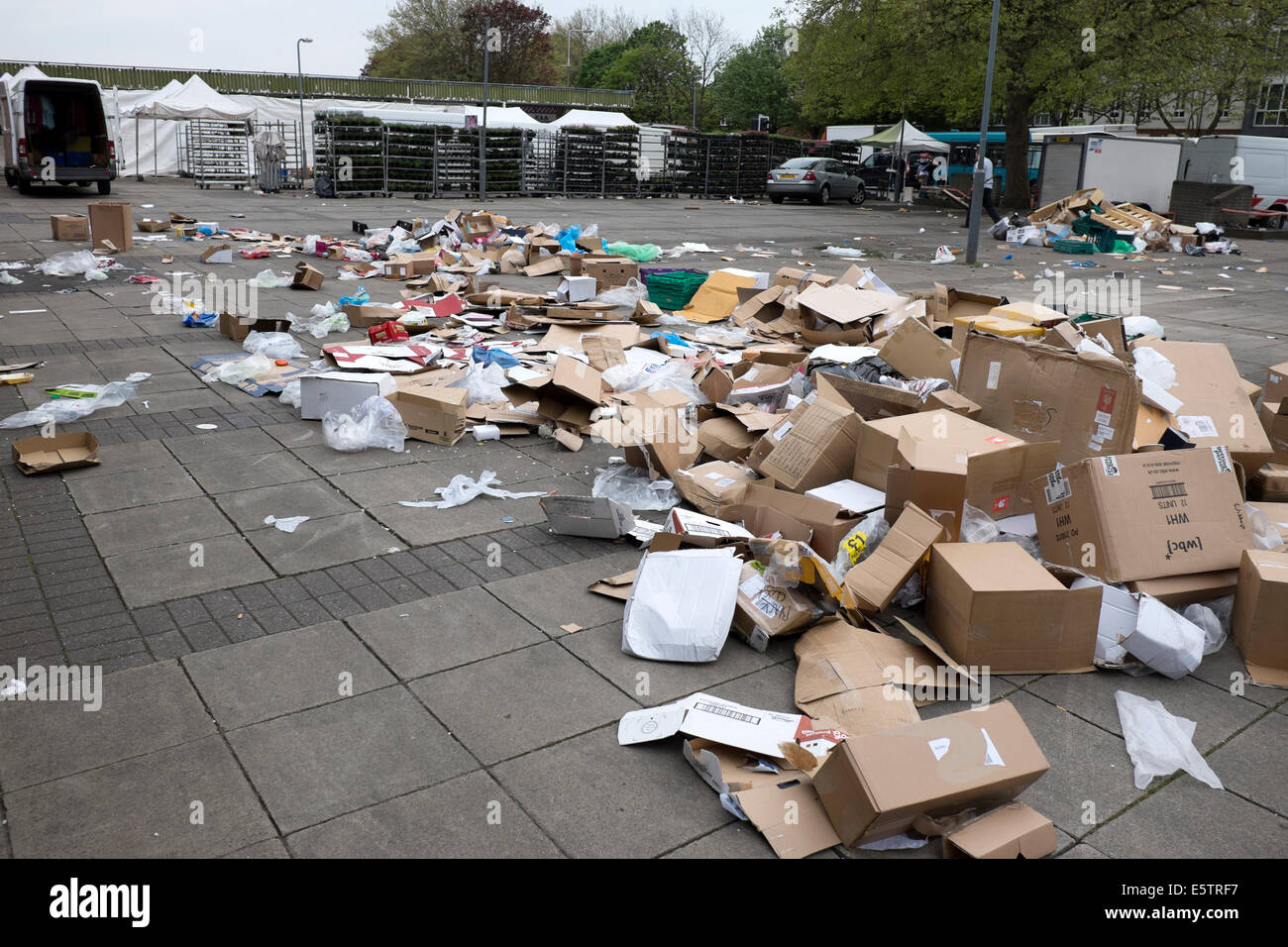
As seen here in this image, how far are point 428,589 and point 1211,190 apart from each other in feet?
82.8

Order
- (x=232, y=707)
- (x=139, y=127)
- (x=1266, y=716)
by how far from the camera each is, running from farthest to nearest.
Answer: (x=139, y=127) < (x=1266, y=716) < (x=232, y=707)

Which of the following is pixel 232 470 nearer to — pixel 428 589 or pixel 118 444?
pixel 118 444

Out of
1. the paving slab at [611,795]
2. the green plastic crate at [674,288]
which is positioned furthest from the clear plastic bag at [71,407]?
the green plastic crate at [674,288]

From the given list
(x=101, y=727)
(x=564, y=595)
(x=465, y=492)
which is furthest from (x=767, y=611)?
(x=101, y=727)

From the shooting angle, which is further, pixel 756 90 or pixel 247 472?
pixel 756 90

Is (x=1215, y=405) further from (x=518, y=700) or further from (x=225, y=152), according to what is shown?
(x=225, y=152)

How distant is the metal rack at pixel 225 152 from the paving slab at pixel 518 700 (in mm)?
29025

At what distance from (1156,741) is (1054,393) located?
2000mm

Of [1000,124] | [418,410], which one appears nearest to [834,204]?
[1000,124]

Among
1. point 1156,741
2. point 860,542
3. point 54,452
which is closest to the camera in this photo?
point 1156,741

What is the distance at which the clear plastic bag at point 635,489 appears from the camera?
5.23m

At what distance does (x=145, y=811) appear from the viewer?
2.75m

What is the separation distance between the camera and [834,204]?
32312 millimetres

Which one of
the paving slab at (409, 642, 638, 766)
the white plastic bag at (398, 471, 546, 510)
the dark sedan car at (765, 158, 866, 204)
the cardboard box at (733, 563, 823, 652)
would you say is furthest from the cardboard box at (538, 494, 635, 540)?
the dark sedan car at (765, 158, 866, 204)
